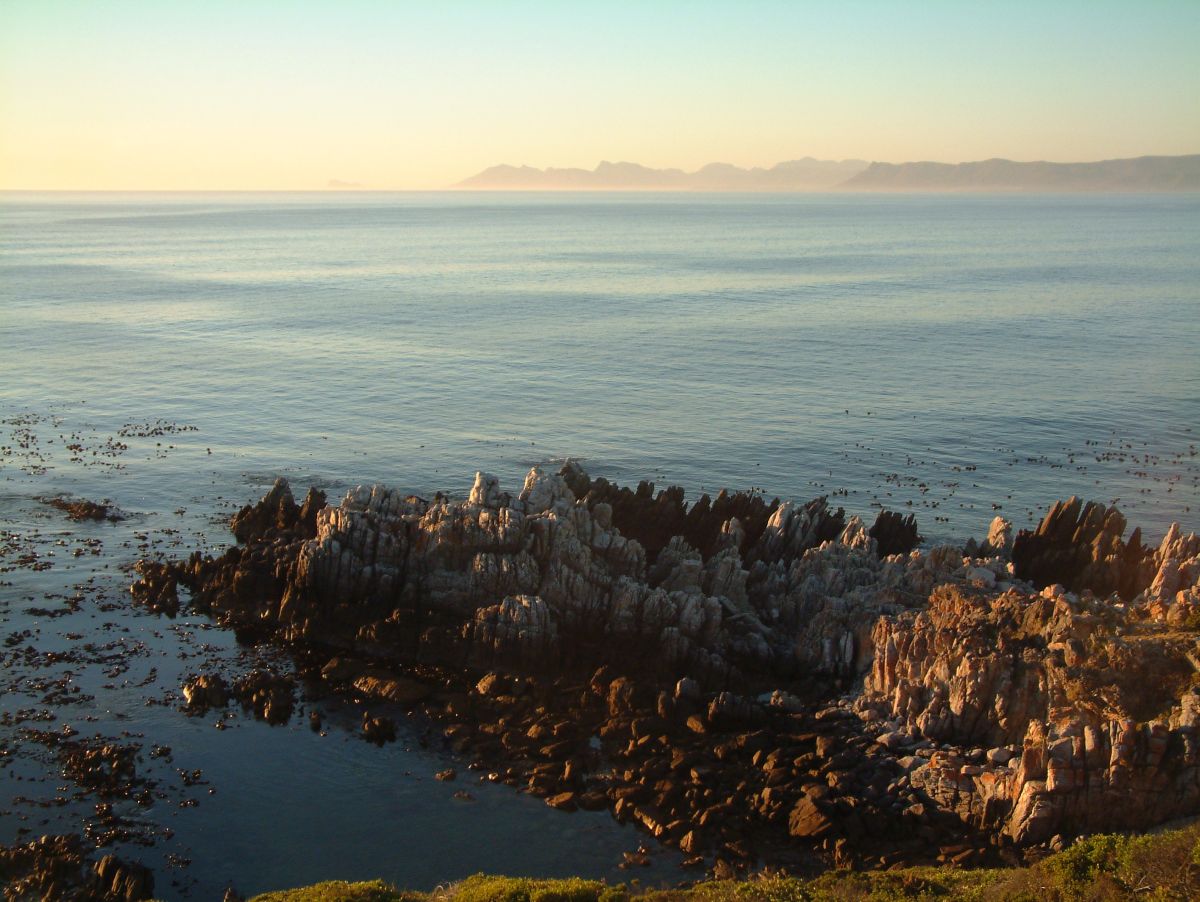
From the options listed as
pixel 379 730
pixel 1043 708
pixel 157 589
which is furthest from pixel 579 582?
pixel 157 589

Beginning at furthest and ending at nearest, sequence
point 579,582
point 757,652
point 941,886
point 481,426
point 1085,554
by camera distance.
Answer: point 481,426
point 1085,554
point 579,582
point 757,652
point 941,886

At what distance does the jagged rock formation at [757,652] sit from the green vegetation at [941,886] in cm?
377

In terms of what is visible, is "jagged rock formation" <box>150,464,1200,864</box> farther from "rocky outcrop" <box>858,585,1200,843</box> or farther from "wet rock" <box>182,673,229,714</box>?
"wet rock" <box>182,673,229,714</box>

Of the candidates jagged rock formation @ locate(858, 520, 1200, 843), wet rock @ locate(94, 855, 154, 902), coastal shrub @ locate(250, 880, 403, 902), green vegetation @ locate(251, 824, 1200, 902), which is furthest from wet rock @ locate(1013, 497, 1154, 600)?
wet rock @ locate(94, 855, 154, 902)

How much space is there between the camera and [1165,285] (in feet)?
630

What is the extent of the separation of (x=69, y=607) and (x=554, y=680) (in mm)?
26779

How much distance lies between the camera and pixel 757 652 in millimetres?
50781

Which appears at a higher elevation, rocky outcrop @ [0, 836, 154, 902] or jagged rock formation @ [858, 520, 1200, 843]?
jagged rock formation @ [858, 520, 1200, 843]

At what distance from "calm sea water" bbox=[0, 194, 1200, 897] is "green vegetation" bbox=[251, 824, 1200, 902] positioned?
3770 millimetres

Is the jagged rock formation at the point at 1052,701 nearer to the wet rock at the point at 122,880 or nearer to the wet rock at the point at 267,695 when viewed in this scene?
the wet rock at the point at 267,695

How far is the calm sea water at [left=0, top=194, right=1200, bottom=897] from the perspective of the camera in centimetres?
4131

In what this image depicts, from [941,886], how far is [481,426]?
66.9 metres

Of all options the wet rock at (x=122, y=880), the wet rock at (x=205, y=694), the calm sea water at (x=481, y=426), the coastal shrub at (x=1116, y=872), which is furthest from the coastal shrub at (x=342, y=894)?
the coastal shrub at (x=1116, y=872)

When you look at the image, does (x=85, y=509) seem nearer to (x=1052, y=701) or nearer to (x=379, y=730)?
(x=379, y=730)
